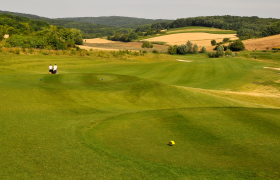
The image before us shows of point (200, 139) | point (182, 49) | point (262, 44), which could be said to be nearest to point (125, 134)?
point (200, 139)

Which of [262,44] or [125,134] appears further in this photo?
[262,44]

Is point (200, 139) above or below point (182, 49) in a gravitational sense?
below

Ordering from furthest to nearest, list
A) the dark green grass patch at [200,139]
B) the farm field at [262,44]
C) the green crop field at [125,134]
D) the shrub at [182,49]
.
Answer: the shrub at [182,49] < the farm field at [262,44] < the dark green grass patch at [200,139] < the green crop field at [125,134]

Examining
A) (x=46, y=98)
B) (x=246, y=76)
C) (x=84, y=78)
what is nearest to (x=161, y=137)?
(x=46, y=98)

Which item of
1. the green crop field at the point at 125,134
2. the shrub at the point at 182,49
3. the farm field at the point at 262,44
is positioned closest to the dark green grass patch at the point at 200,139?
the green crop field at the point at 125,134

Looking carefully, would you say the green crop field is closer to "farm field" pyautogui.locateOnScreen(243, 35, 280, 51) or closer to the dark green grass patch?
the dark green grass patch

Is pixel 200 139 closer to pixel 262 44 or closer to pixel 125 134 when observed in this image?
pixel 125 134

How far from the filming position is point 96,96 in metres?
20.4

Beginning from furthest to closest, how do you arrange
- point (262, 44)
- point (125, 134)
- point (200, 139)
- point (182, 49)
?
1. point (262, 44)
2. point (182, 49)
3. point (125, 134)
4. point (200, 139)

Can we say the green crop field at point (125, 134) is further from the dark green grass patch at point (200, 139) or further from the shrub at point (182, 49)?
the shrub at point (182, 49)

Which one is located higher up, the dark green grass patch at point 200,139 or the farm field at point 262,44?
the farm field at point 262,44

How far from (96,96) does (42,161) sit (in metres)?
12.3

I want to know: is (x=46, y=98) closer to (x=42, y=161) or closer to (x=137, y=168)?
(x=42, y=161)

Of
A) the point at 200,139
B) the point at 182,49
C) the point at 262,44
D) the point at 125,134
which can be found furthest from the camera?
→ the point at 262,44
